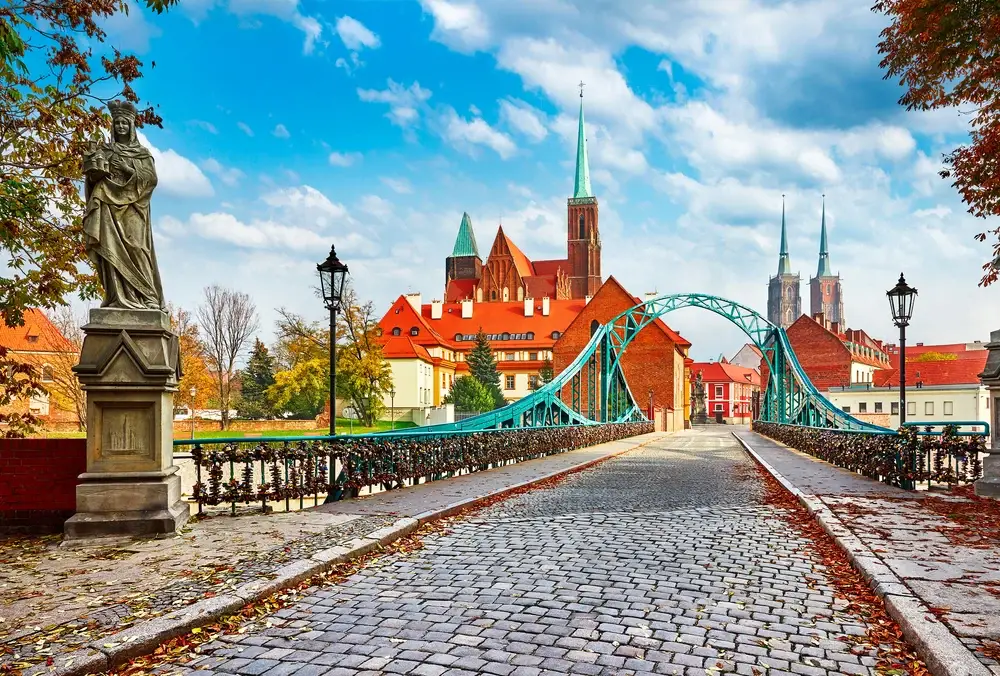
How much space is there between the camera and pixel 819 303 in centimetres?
17112

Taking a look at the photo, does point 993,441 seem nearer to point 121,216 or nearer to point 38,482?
point 121,216

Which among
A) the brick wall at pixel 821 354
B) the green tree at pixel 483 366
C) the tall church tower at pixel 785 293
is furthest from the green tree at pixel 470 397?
the tall church tower at pixel 785 293

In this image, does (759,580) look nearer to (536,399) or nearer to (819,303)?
(536,399)

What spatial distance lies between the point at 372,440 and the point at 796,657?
776 centimetres

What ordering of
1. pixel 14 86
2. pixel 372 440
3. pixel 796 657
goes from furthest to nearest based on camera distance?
pixel 372 440
pixel 14 86
pixel 796 657

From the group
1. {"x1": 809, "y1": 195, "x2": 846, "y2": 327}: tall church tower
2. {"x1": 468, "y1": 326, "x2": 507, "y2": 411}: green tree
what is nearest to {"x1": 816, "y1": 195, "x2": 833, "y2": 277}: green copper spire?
{"x1": 809, "y1": 195, "x2": 846, "y2": 327}: tall church tower

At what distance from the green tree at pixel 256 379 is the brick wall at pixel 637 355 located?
24.6 metres

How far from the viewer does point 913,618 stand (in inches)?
176

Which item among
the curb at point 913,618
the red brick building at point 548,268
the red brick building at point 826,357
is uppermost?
the red brick building at point 548,268

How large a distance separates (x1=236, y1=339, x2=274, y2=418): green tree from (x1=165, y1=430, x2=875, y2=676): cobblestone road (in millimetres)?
55860

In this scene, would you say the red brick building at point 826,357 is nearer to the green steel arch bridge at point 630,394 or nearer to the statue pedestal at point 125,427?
the green steel arch bridge at point 630,394

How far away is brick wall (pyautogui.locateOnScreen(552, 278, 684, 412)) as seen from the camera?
61.7 meters

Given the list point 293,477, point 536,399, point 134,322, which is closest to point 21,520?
point 134,322

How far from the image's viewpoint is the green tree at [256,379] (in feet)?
199
